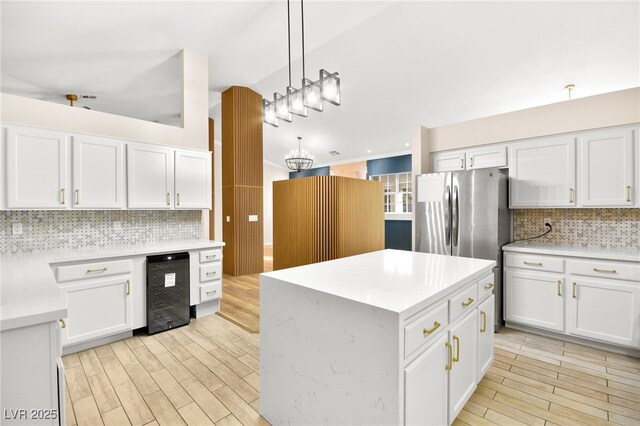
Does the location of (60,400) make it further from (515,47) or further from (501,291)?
(515,47)

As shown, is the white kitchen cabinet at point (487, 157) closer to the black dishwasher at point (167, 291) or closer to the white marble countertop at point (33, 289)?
the black dishwasher at point (167, 291)

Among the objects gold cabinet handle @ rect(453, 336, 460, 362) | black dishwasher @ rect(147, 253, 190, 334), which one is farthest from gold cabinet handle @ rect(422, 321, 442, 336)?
black dishwasher @ rect(147, 253, 190, 334)

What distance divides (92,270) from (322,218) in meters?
2.15

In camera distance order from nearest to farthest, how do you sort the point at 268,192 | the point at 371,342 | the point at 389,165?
the point at 371,342
the point at 389,165
the point at 268,192

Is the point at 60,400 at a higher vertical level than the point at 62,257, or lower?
lower

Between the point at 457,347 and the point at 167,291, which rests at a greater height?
the point at 457,347

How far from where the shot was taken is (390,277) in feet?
5.68

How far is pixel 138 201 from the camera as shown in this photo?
10.6ft

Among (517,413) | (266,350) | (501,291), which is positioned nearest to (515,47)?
(501,291)

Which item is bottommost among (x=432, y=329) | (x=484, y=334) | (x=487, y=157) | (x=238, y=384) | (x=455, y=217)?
(x=238, y=384)

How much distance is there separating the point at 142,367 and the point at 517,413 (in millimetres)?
2793

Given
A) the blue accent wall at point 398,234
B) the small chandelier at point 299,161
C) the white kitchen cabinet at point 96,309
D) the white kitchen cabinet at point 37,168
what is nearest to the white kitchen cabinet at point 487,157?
the small chandelier at point 299,161

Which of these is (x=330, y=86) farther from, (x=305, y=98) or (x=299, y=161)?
(x=299, y=161)

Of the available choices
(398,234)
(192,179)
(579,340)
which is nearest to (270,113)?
(192,179)
